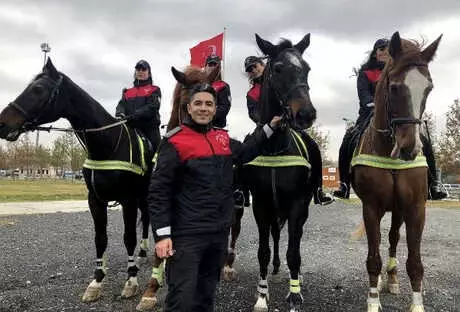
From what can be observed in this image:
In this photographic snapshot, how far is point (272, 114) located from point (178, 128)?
5.05 ft

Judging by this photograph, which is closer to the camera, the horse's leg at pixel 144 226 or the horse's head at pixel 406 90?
the horse's head at pixel 406 90

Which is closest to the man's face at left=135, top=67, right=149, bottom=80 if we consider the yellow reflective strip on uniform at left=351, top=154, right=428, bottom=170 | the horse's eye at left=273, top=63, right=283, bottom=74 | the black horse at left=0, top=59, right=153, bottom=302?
the black horse at left=0, top=59, right=153, bottom=302

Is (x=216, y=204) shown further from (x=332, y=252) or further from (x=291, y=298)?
(x=332, y=252)

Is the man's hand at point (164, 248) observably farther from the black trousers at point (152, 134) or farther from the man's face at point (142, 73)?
the man's face at point (142, 73)

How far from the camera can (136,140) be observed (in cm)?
597

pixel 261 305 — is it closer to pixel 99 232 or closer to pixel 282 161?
pixel 282 161

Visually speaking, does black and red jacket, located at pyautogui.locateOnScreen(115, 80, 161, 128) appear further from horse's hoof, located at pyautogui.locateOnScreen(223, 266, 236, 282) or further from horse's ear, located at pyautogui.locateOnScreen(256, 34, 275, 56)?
horse's hoof, located at pyautogui.locateOnScreen(223, 266, 236, 282)

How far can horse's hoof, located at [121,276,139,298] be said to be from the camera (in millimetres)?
5508

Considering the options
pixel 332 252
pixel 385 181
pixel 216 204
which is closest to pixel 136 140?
pixel 216 204

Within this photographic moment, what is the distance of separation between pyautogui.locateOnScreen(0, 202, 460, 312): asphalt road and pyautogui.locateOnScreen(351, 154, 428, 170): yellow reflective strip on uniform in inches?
71.8

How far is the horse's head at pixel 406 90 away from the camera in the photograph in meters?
3.81

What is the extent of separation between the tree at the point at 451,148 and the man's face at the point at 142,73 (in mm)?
30201

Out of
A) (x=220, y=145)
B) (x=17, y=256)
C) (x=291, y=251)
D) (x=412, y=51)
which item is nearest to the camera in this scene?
(x=220, y=145)

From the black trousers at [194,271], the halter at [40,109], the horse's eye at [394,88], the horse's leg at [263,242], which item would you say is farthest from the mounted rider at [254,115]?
the halter at [40,109]
